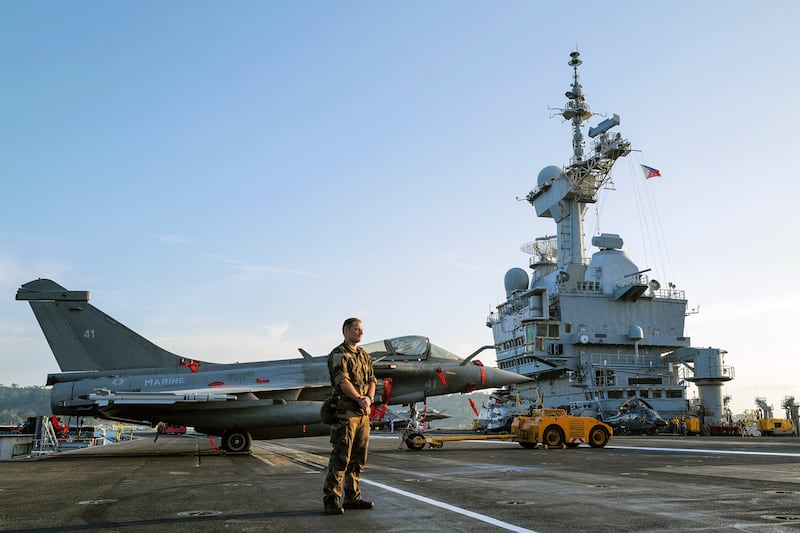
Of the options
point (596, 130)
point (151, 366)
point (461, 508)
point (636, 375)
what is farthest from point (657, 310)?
point (461, 508)

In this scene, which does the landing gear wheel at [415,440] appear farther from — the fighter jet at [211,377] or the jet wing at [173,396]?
the jet wing at [173,396]

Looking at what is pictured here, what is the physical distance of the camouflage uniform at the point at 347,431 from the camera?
6344 millimetres

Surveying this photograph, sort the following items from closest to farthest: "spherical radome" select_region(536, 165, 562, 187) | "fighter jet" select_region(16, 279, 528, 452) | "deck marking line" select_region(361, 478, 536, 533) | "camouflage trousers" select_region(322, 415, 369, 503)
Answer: "deck marking line" select_region(361, 478, 536, 533)
"camouflage trousers" select_region(322, 415, 369, 503)
"fighter jet" select_region(16, 279, 528, 452)
"spherical radome" select_region(536, 165, 562, 187)

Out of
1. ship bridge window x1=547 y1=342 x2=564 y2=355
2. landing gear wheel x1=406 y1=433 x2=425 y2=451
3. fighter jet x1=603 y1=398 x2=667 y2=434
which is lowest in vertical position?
fighter jet x1=603 y1=398 x2=667 y2=434

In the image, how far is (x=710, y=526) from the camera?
5238mm

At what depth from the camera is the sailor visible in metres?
6.34

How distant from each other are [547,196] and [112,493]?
59179 mm

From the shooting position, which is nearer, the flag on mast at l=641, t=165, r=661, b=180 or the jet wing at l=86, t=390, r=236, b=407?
the jet wing at l=86, t=390, r=236, b=407

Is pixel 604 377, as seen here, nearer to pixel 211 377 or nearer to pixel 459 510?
pixel 211 377

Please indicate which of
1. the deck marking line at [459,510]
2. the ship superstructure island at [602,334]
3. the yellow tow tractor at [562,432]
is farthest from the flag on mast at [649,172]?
the deck marking line at [459,510]

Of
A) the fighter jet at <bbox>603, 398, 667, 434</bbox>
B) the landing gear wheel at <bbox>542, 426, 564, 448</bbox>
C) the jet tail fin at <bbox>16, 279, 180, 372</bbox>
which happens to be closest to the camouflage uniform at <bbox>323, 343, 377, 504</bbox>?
the jet tail fin at <bbox>16, 279, 180, 372</bbox>

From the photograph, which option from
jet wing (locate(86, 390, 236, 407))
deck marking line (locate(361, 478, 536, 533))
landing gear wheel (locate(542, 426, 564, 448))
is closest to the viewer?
deck marking line (locate(361, 478, 536, 533))

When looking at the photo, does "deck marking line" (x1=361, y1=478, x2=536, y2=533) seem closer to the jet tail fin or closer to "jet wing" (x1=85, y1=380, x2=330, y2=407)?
"jet wing" (x1=85, y1=380, x2=330, y2=407)

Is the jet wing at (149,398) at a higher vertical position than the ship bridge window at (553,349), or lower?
lower
